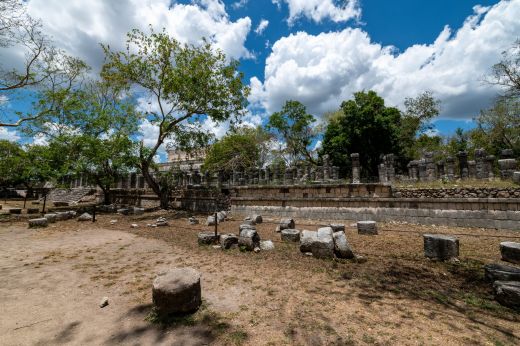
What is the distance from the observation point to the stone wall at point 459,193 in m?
10.2

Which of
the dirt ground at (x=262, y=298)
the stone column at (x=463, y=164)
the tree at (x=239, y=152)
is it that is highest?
the tree at (x=239, y=152)

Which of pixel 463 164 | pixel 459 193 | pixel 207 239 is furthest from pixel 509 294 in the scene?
pixel 463 164

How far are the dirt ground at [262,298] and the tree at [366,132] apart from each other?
16495mm

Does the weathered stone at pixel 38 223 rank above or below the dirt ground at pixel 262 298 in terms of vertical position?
above

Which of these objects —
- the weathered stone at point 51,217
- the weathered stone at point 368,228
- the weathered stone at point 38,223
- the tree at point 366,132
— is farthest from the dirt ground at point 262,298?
the tree at point 366,132

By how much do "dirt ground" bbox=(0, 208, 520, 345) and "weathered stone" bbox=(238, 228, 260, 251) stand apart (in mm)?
364

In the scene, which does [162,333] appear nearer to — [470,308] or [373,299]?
[373,299]

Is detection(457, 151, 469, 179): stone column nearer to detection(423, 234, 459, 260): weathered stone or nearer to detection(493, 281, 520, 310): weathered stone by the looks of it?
detection(423, 234, 459, 260): weathered stone

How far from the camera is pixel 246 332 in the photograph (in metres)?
3.28

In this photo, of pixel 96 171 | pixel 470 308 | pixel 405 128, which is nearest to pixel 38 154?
pixel 96 171

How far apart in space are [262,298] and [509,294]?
3742mm

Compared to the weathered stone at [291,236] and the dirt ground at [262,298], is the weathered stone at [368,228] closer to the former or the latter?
the dirt ground at [262,298]

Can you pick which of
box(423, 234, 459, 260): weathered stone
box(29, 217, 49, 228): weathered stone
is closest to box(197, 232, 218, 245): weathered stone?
box(423, 234, 459, 260): weathered stone

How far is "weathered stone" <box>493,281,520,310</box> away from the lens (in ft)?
12.5
